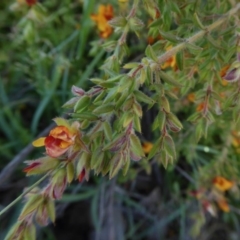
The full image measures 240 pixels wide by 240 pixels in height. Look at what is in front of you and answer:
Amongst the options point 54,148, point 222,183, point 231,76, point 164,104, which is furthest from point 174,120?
point 222,183

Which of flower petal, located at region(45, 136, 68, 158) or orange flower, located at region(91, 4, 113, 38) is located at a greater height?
flower petal, located at region(45, 136, 68, 158)

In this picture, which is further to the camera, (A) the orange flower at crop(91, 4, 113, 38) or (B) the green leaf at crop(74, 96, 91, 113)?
(A) the orange flower at crop(91, 4, 113, 38)

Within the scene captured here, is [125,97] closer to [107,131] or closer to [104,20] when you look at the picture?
[107,131]

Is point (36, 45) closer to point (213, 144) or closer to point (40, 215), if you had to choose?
point (213, 144)

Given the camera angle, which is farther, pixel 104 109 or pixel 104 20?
pixel 104 20

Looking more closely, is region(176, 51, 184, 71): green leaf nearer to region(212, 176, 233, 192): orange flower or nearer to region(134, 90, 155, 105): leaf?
region(134, 90, 155, 105): leaf

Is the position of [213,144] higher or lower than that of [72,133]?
lower

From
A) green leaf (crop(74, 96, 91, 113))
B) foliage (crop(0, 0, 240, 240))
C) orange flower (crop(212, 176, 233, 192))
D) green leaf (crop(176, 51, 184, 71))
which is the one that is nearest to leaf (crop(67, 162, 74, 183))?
foliage (crop(0, 0, 240, 240))

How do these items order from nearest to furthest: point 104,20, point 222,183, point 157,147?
point 157,147
point 104,20
point 222,183

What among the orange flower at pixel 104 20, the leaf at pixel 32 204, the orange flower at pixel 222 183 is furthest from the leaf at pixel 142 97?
the orange flower at pixel 222 183

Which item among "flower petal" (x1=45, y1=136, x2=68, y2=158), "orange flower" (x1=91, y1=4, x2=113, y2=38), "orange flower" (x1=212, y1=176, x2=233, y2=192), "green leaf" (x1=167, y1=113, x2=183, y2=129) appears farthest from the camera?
"orange flower" (x1=212, y1=176, x2=233, y2=192)

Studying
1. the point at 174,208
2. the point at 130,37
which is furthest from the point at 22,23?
the point at 174,208
